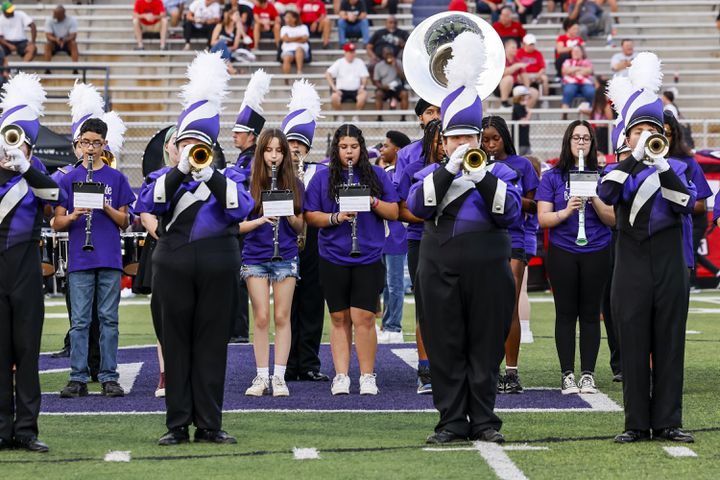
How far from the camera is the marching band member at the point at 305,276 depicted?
1090 centimetres

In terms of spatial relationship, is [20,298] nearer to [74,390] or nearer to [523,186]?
[74,390]

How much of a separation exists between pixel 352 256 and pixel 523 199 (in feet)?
4.14

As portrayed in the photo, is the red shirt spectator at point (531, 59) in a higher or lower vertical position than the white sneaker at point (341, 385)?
higher

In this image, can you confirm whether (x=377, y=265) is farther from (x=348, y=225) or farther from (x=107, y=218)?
(x=107, y=218)

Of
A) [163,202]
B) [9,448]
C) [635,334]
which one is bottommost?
[9,448]

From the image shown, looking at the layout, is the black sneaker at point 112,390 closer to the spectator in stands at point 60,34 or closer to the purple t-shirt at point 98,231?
the purple t-shirt at point 98,231

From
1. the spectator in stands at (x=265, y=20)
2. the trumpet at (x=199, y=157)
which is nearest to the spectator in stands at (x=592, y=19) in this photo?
the spectator in stands at (x=265, y=20)

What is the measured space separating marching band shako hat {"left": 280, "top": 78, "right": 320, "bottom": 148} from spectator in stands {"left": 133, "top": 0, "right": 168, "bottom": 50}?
16.3m

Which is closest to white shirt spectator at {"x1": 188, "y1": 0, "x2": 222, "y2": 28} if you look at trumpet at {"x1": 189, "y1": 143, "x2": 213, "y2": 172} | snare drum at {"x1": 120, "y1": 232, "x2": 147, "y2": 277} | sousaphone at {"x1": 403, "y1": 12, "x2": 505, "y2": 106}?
snare drum at {"x1": 120, "y1": 232, "x2": 147, "y2": 277}

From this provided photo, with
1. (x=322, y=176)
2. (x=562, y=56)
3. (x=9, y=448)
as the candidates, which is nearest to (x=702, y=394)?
(x=322, y=176)

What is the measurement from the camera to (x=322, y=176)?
33.6 feet

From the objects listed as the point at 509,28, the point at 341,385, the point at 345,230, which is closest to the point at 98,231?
the point at 345,230

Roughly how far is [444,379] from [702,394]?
2.78 metres

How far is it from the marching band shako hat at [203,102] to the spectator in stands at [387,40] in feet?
57.4
